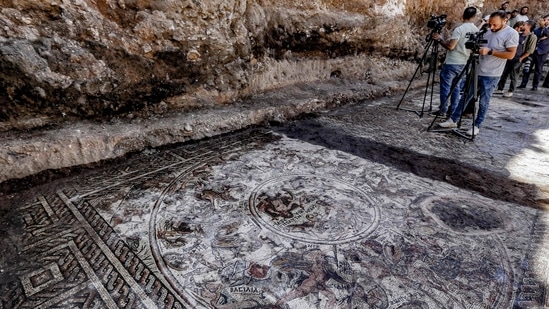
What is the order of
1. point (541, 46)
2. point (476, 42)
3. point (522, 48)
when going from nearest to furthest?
point (476, 42) < point (522, 48) < point (541, 46)

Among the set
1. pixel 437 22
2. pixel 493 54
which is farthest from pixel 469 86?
pixel 437 22

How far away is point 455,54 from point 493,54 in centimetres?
68

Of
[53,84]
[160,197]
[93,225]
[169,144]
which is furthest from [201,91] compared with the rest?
[93,225]

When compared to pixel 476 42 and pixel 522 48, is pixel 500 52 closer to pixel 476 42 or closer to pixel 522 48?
pixel 476 42

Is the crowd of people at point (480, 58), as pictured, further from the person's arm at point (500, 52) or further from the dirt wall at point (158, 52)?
the dirt wall at point (158, 52)

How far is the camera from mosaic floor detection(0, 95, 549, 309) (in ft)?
4.93

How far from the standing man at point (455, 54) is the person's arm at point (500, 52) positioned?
427 millimetres

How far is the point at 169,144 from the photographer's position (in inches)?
122

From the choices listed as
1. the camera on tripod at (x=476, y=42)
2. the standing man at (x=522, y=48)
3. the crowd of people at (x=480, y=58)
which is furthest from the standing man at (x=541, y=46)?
the camera on tripod at (x=476, y=42)

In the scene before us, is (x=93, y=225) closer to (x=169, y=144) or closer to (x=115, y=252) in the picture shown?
(x=115, y=252)

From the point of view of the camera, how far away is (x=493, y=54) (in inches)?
129

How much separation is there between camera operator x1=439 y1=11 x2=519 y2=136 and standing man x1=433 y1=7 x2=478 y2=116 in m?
0.26

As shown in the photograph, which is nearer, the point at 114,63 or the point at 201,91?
the point at 114,63

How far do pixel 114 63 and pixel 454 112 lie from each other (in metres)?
4.15
